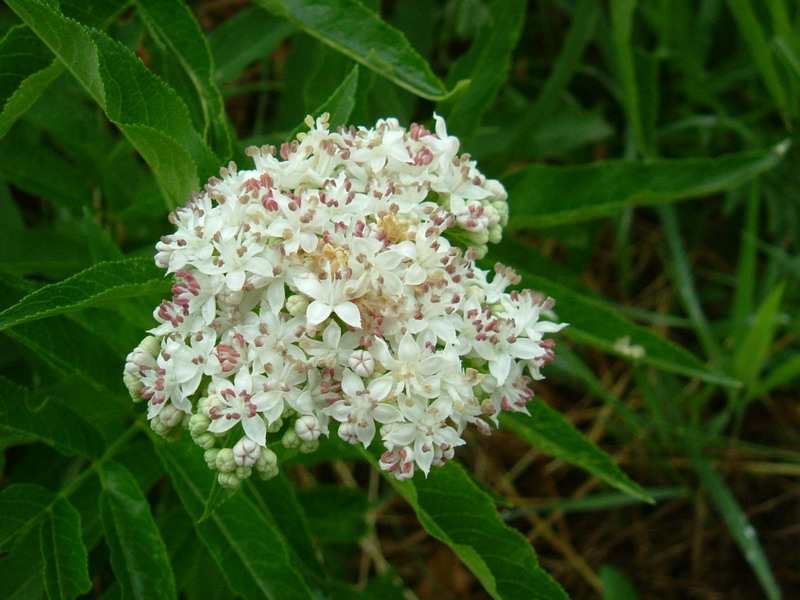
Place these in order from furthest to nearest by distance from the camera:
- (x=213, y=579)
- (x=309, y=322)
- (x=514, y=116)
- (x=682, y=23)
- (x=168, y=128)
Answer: (x=682, y=23)
(x=514, y=116)
(x=213, y=579)
(x=168, y=128)
(x=309, y=322)

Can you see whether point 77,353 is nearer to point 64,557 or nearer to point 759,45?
point 64,557

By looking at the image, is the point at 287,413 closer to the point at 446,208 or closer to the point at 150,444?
the point at 446,208

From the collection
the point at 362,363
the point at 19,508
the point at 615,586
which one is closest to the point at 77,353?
the point at 19,508

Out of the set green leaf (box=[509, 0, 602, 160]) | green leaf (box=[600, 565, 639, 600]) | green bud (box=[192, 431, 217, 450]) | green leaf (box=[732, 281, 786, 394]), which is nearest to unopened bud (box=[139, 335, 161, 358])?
green bud (box=[192, 431, 217, 450])

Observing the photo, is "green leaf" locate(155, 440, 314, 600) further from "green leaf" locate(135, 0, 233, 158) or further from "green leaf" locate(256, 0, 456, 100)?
"green leaf" locate(256, 0, 456, 100)

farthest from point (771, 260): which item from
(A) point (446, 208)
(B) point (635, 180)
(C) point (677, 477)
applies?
(A) point (446, 208)

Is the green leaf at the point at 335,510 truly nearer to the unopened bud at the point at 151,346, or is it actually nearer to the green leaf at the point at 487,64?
the unopened bud at the point at 151,346
